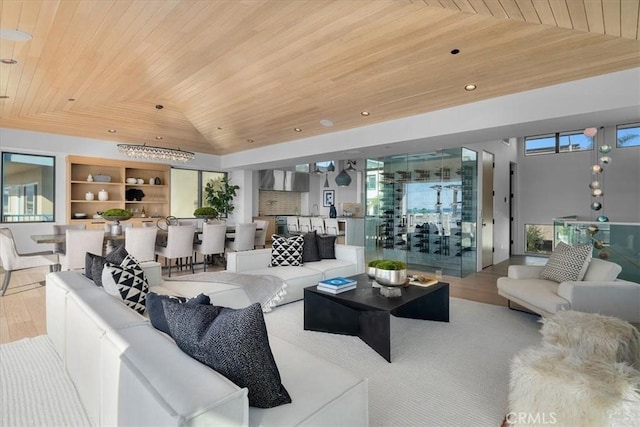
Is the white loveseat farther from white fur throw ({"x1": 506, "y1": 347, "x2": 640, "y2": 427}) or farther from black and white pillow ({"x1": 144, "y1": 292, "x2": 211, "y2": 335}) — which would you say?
black and white pillow ({"x1": 144, "y1": 292, "x2": 211, "y2": 335})

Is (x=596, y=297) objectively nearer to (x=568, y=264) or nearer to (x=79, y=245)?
(x=568, y=264)

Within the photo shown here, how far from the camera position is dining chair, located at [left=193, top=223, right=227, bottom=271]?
5.78 metres

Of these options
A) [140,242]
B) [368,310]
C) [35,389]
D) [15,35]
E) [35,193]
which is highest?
[15,35]

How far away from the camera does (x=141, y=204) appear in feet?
26.8

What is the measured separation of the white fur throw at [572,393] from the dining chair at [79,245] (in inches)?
193

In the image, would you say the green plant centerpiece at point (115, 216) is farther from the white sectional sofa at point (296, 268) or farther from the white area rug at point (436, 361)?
the white area rug at point (436, 361)

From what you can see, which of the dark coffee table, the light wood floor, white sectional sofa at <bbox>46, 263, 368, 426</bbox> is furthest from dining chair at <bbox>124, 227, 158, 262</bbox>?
the dark coffee table

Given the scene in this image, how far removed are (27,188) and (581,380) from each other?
8680 millimetres

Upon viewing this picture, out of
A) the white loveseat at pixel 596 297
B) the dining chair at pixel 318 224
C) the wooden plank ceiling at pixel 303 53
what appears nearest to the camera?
the wooden plank ceiling at pixel 303 53

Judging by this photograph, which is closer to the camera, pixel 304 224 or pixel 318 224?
pixel 318 224

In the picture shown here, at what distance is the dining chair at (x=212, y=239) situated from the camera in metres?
5.78

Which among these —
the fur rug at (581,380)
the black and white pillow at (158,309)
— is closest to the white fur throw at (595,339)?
the fur rug at (581,380)


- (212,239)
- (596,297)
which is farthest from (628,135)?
(212,239)

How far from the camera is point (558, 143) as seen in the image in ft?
27.2
